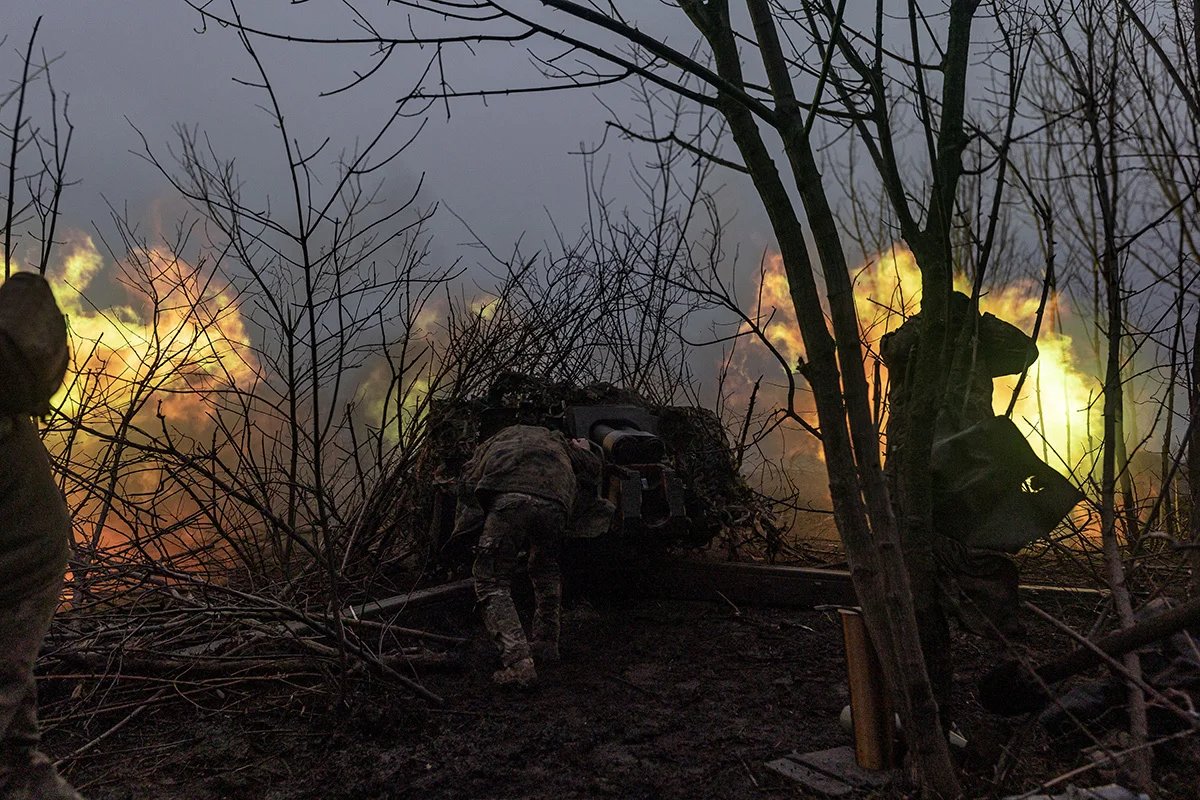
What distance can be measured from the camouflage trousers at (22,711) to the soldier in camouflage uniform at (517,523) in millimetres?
2627

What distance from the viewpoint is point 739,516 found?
24.4ft

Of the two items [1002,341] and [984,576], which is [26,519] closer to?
[984,576]

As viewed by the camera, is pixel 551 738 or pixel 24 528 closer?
pixel 24 528

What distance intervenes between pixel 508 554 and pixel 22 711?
2960 mm

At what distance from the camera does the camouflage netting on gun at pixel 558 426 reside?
6.61 meters

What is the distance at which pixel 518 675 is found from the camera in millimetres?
4762

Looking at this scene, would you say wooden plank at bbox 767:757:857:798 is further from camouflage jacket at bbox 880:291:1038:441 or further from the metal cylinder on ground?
camouflage jacket at bbox 880:291:1038:441

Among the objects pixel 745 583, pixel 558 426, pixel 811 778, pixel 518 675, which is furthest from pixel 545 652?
pixel 811 778

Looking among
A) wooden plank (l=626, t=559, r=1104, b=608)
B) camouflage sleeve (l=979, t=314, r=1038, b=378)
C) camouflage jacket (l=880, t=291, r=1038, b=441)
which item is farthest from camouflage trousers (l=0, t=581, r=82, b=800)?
wooden plank (l=626, t=559, r=1104, b=608)

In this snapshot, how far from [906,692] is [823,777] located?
0.90 metres

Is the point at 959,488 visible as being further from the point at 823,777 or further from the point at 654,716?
the point at 654,716

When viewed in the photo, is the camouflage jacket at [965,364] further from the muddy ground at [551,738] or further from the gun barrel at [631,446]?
the gun barrel at [631,446]

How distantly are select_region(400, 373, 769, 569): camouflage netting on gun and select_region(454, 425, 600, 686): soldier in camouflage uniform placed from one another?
0.96 metres

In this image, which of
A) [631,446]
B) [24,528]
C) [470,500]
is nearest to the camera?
[24,528]
